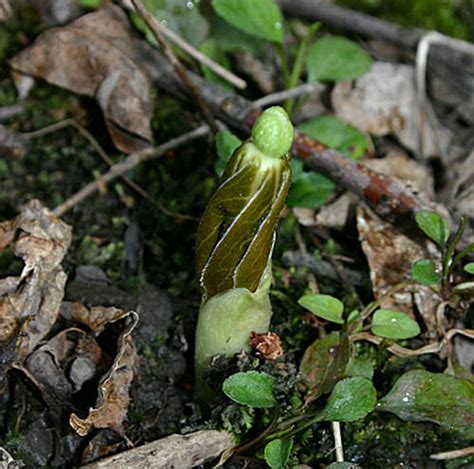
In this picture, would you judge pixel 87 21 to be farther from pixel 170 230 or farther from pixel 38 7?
pixel 170 230

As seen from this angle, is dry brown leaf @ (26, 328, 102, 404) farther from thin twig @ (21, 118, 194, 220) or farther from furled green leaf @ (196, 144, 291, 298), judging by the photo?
thin twig @ (21, 118, 194, 220)

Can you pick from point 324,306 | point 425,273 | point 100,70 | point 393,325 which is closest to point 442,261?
point 425,273

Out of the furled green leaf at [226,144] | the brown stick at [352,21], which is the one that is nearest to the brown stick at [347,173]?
the furled green leaf at [226,144]

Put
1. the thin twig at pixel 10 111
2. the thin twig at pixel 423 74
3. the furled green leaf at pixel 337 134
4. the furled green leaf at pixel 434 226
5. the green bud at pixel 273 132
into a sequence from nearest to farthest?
1. the green bud at pixel 273 132
2. the furled green leaf at pixel 434 226
3. the furled green leaf at pixel 337 134
4. the thin twig at pixel 10 111
5. the thin twig at pixel 423 74

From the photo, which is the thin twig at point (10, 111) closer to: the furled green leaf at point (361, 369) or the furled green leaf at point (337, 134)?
the furled green leaf at point (337, 134)

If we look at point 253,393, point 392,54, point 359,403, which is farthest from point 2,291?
point 392,54
